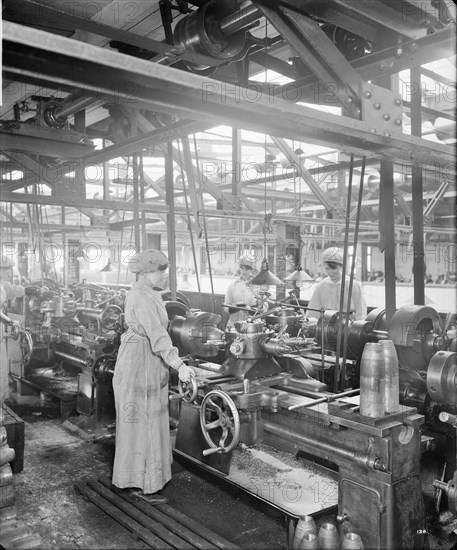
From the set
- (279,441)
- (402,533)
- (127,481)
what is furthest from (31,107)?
(402,533)

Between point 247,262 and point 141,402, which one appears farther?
point 247,262

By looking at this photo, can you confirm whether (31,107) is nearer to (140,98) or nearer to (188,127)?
(188,127)

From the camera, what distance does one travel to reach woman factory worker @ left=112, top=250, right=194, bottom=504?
2.98 m

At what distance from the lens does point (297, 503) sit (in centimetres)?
280

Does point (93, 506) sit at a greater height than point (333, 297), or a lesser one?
lesser

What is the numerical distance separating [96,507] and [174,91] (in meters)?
2.42

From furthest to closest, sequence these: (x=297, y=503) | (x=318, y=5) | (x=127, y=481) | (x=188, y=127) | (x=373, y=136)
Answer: (x=127, y=481)
(x=297, y=503)
(x=188, y=127)
(x=373, y=136)
(x=318, y=5)

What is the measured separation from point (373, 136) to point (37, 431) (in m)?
3.66

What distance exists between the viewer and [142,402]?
9.86 feet

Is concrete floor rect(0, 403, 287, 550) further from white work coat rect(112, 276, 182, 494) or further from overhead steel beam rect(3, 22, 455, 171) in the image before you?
overhead steel beam rect(3, 22, 455, 171)

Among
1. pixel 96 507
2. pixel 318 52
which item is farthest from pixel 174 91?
pixel 96 507

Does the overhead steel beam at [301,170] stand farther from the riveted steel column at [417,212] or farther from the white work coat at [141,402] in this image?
the white work coat at [141,402]

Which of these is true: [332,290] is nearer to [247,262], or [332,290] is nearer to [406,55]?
[247,262]

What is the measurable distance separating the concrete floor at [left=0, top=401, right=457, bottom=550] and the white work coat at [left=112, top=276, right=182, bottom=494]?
0.74ft
